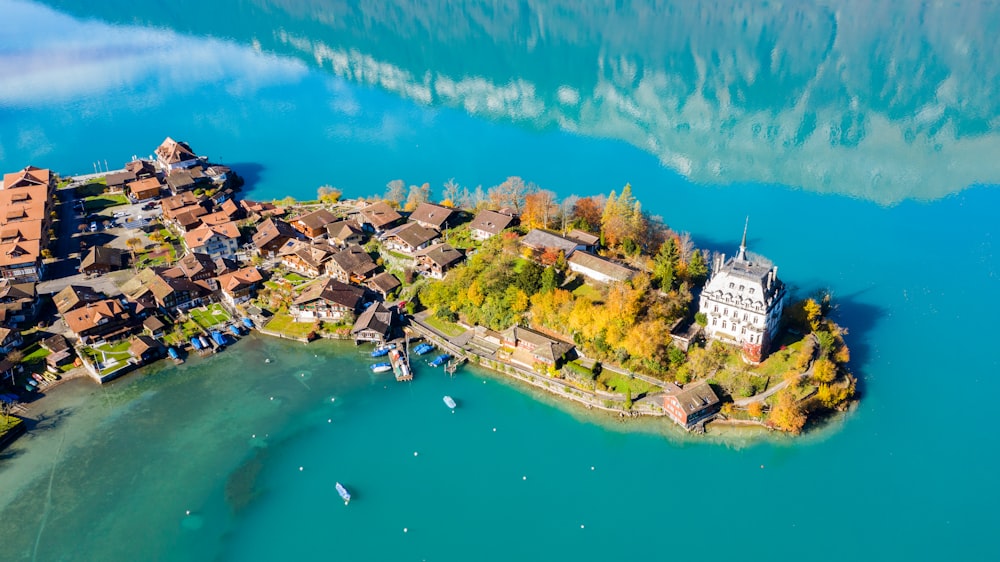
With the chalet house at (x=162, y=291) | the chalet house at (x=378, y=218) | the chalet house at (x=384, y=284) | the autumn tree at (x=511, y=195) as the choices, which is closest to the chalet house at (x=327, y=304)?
the chalet house at (x=384, y=284)

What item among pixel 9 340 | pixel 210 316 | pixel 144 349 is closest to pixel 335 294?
pixel 210 316

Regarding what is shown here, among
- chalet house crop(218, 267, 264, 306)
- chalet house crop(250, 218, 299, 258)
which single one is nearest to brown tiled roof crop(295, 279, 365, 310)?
chalet house crop(218, 267, 264, 306)

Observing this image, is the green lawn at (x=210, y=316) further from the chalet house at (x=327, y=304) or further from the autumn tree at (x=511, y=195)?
the autumn tree at (x=511, y=195)

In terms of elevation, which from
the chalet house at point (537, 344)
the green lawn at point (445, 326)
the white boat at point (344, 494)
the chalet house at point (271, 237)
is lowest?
the white boat at point (344, 494)

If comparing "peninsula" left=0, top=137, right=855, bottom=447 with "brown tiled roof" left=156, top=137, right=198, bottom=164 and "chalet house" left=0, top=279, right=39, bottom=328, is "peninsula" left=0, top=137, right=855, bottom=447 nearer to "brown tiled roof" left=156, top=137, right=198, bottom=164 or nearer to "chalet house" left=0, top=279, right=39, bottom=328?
"chalet house" left=0, top=279, right=39, bottom=328

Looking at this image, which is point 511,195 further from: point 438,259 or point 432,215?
point 438,259
